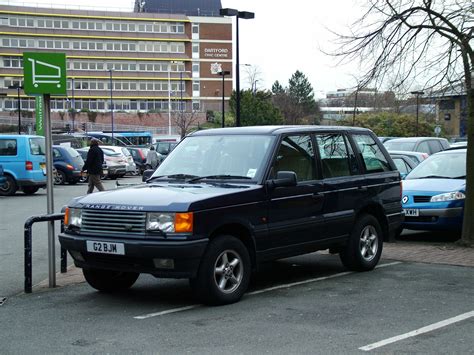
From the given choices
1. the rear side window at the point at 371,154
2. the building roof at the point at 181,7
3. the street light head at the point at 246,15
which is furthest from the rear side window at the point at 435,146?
the building roof at the point at 181,7

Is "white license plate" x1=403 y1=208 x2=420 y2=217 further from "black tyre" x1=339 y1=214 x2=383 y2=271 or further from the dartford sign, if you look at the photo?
the dartford sign

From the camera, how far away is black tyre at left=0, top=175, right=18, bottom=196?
2340 centimetres

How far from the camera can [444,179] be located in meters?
13.2

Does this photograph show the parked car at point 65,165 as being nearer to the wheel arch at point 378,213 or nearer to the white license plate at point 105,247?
the wheel arch at point 378,213

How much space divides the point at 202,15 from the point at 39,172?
100 meters

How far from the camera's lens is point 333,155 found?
30.0 ft

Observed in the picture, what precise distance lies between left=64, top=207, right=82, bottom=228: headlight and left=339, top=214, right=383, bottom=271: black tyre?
3524mm

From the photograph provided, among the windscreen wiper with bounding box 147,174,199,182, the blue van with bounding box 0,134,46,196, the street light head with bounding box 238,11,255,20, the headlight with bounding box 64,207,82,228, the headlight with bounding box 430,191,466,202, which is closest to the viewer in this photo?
the headlight with bounding box 64,207,82,228

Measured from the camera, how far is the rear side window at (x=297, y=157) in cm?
830

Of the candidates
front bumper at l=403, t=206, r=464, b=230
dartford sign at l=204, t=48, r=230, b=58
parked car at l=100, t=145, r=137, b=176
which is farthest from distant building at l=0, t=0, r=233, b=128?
front bumper at l=403, t=206, r=464, b=230

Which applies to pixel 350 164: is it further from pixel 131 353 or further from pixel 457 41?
pixel 131 353

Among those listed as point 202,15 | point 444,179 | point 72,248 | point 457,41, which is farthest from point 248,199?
point 202,15

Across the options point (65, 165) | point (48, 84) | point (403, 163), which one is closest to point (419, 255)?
point (48, 84)

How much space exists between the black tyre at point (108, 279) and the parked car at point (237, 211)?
0.01 m
